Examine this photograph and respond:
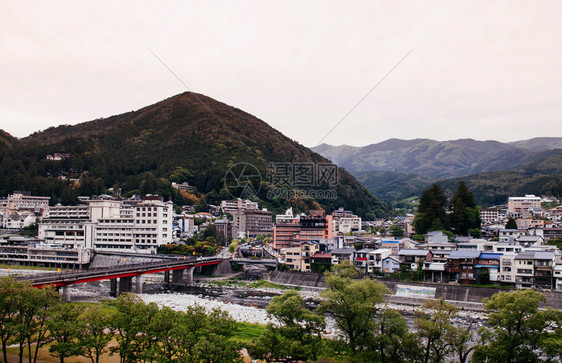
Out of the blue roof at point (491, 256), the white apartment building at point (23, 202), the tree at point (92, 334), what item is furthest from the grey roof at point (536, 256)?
the white apartment building at point (23, 202)

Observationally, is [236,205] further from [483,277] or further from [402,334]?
[402,334]

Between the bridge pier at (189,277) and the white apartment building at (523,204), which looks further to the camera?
the white apartment building at (523,204)

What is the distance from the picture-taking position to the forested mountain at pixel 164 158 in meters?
90.0

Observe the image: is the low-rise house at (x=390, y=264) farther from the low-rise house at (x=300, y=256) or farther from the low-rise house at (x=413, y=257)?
the low-rise house at (x=300, y=256)

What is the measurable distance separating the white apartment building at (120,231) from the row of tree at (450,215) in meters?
33.8

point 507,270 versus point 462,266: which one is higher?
point 462,266

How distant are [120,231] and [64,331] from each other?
4629cm

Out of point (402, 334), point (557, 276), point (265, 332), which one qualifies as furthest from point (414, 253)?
point (265, 332)

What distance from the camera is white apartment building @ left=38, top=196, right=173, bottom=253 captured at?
58812 millimetres

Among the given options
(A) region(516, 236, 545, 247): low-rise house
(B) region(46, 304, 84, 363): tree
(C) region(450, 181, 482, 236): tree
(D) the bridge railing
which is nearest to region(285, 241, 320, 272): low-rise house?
(D) the bridge railing

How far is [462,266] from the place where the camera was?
123 feet

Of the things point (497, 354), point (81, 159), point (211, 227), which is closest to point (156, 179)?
point (81, 159)

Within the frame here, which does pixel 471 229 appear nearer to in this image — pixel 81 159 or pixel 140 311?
pixel 140 311

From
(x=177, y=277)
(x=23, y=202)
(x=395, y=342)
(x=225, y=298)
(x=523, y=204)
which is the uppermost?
(x=23, y=202)
